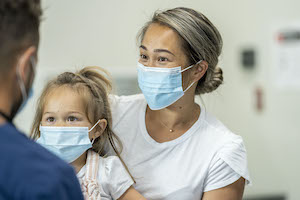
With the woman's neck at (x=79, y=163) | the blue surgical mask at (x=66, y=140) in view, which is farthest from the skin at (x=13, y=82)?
the woman's neck at (x=79, y=163)

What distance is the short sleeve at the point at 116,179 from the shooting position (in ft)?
4.82

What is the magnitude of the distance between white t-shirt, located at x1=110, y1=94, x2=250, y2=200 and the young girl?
7 centimetres

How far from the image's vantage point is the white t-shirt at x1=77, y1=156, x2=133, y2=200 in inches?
57.8

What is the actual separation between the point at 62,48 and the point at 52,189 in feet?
7.15

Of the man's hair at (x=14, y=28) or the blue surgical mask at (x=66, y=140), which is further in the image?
the blue surgical mask at (x=66, y=140)

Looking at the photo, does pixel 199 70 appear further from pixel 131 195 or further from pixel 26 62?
pixel 26 62

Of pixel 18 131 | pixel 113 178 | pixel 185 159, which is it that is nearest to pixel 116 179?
pixel 113 178

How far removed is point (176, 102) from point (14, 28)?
0.99 m

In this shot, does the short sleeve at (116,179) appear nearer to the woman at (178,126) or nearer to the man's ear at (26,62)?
the woman at (178,126)

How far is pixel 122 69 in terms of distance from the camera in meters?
2.88

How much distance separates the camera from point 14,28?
797mm

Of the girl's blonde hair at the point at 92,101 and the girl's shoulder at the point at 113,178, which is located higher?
the girl's blonde hair at the point at 92,101

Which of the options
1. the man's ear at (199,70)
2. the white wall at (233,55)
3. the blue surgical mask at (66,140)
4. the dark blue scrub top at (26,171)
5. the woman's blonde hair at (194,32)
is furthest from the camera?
the white wall at (233,55)

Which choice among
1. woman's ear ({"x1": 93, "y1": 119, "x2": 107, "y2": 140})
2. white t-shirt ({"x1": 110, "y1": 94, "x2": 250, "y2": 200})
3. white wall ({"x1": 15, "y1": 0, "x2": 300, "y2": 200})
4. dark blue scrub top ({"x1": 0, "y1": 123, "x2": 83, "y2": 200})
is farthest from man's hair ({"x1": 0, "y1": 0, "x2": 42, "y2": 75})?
white wall ({"x1": 15, "y1": 0, "x2": 300, "y2": 200})
